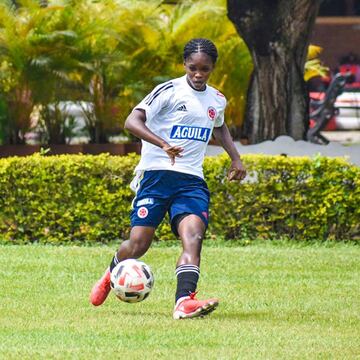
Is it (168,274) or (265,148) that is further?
(265,148)

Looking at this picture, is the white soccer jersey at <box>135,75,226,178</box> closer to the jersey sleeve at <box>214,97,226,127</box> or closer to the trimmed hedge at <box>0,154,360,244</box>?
the jersey sleeve at <box>214,97,226,127</box>

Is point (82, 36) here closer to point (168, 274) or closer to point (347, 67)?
point (168, 274)

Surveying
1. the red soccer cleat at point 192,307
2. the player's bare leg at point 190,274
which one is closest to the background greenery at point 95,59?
the player's bare leg at point 190,274

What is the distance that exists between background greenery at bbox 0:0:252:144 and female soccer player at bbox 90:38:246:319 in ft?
28.1

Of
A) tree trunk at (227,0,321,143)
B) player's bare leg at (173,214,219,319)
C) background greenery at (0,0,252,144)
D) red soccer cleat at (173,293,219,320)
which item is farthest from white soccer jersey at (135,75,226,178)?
background greenery at (0,0,252,144)

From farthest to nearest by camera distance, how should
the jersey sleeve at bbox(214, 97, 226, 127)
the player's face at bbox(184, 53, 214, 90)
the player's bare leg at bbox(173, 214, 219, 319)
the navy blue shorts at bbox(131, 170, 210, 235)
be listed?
the jersey sleeve at bbox(214, 97, 226, 127) → the navy blue shorts at bbox(131, 170, 210, 235) → the player's face at bbox(184, 53, 214, 90) → the player's bare leg at bbox(173, 214, 219, 319)

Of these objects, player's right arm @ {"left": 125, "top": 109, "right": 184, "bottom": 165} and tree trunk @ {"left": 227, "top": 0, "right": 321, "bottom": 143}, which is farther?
tree trunk @ {"left": 227, "top": 0, "right": 321, "bottom": 143}

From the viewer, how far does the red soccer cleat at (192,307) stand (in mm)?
7621

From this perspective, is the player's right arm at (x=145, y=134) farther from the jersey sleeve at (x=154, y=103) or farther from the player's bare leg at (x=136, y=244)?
the player's bare leg at (x=136, y=244)

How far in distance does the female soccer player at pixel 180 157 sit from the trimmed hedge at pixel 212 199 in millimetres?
4280

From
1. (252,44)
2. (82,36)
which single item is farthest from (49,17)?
(252,44)

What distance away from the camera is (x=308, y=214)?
40.6 ft

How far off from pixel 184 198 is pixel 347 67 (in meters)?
32.6

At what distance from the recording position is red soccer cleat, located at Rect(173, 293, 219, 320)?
25.0 ft
